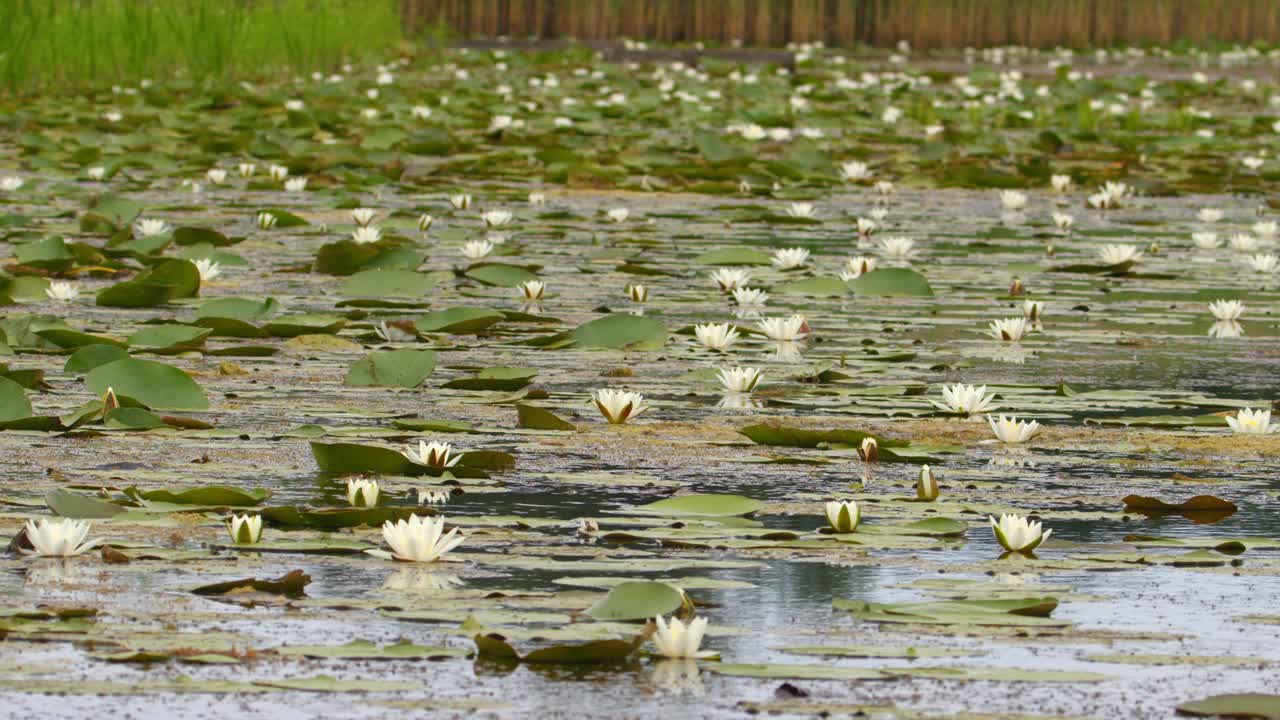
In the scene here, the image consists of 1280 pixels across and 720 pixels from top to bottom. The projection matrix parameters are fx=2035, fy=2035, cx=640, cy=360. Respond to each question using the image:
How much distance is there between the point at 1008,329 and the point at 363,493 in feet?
7.74

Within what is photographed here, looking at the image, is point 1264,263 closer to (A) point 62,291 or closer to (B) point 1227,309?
(B) point 1227,309

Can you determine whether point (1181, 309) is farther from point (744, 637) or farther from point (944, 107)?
point (944, 107)

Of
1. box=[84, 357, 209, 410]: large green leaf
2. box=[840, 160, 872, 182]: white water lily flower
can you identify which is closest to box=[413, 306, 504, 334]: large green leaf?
box=[84, 357, 209, 410]: large green leaf

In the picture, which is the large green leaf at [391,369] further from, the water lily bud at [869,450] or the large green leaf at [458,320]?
the water lily bud at [869,450]

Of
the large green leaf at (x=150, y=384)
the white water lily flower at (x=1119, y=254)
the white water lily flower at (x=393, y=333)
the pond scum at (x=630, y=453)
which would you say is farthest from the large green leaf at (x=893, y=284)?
the large green leaf at (x=150, y=384)

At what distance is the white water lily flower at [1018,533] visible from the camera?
9.52 feet

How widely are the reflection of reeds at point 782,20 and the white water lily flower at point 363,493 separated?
68.0 ft

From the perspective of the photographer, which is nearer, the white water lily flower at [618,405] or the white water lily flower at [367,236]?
the white water lily flower at [618,405]

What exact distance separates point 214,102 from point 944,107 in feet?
17.1

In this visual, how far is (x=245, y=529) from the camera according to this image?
2877mm

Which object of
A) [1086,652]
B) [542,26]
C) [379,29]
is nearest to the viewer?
[1086,652]

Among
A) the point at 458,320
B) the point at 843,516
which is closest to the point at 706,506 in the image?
the point at 843,516

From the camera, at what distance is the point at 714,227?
784cm

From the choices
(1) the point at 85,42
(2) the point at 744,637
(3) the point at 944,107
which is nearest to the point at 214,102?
(1) the point at 85,42
